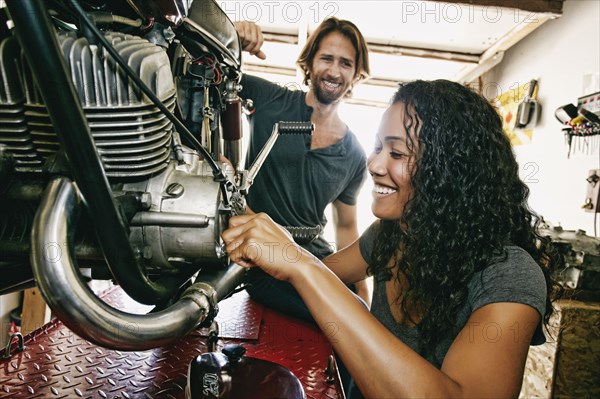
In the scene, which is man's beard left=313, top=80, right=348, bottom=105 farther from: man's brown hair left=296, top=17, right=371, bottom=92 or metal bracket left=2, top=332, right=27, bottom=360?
metal bracket left=2, top=332, right=27, bottom=360

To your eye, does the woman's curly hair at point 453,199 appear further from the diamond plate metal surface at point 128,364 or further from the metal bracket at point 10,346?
the metal bracket at point 10,346

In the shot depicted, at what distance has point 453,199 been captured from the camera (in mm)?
1035

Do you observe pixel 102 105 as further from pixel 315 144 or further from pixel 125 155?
pixel 315 144

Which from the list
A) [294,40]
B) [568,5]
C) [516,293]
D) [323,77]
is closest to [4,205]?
[516,293]

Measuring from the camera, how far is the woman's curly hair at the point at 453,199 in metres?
0.99

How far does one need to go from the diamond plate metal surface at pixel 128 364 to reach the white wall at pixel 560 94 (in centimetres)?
204

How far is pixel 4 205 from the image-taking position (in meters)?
0.79

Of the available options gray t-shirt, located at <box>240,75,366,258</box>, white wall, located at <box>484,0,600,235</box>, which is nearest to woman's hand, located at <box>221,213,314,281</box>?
gray t-shirt, located at <box>240,75,366,258</box>

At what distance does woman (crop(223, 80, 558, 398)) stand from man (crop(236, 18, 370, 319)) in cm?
79

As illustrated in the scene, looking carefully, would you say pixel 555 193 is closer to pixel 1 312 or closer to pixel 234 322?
pixel 234 322

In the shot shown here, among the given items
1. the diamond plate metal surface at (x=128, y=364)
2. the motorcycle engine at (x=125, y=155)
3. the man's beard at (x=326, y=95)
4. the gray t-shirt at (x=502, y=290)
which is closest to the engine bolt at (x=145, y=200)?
the motorcycle engine at (x=125, y=155)

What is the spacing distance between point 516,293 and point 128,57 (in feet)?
3.20

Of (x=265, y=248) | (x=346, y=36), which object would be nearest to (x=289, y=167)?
(x=346, y=36)

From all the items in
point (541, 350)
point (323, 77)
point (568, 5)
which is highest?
point (568, 5)
